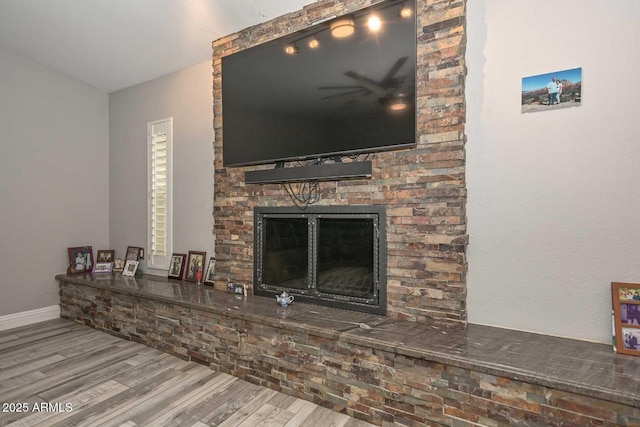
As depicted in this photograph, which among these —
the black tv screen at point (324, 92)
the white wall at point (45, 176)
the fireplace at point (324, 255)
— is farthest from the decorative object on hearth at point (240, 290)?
the white wall at point (45, 176)

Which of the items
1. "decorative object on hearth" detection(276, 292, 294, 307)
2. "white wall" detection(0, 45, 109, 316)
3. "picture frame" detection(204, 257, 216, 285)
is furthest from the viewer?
"white wall" detection(0, 45, 109, 316)

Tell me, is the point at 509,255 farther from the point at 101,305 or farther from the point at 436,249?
the point at 101,305

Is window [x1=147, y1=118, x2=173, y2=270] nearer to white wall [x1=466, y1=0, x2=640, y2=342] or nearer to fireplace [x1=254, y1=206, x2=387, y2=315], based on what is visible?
fireplace [x1=254, y1=206, x2=387, y2=315]

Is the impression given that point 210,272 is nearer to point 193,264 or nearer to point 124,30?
point 193,264

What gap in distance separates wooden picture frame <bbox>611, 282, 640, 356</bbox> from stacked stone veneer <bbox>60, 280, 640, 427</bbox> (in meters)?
0.50

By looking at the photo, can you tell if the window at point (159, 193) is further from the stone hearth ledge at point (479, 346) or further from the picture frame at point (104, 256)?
the stone hearth ledge at point (479, 346)

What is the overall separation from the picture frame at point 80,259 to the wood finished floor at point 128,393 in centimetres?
105

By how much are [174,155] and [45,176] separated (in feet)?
4.87

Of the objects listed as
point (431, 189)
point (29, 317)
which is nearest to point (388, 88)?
point (431, 189)

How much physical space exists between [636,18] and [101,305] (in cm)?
465

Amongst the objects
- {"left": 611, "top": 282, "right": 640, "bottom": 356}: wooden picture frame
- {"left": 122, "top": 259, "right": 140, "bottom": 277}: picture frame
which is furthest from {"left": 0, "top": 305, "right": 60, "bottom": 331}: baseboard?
{"left": 611, "top": 282, "right": 640, "bottom": 356}: wooden picture frame

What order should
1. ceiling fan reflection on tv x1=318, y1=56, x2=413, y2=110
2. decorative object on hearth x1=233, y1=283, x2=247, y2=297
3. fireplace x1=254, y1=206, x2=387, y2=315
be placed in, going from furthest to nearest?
decorative object on hearth x1=233, y1=283, x2=247, y2=297
fireplace x1=254, y1=206, x2=387, y2=315
ceiling fan reflection on tv x1=318, y1=56, x2=413, y2=110

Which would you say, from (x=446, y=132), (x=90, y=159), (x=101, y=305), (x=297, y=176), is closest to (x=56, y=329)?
(x=101, y=305)

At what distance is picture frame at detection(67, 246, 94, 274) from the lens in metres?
4.17
